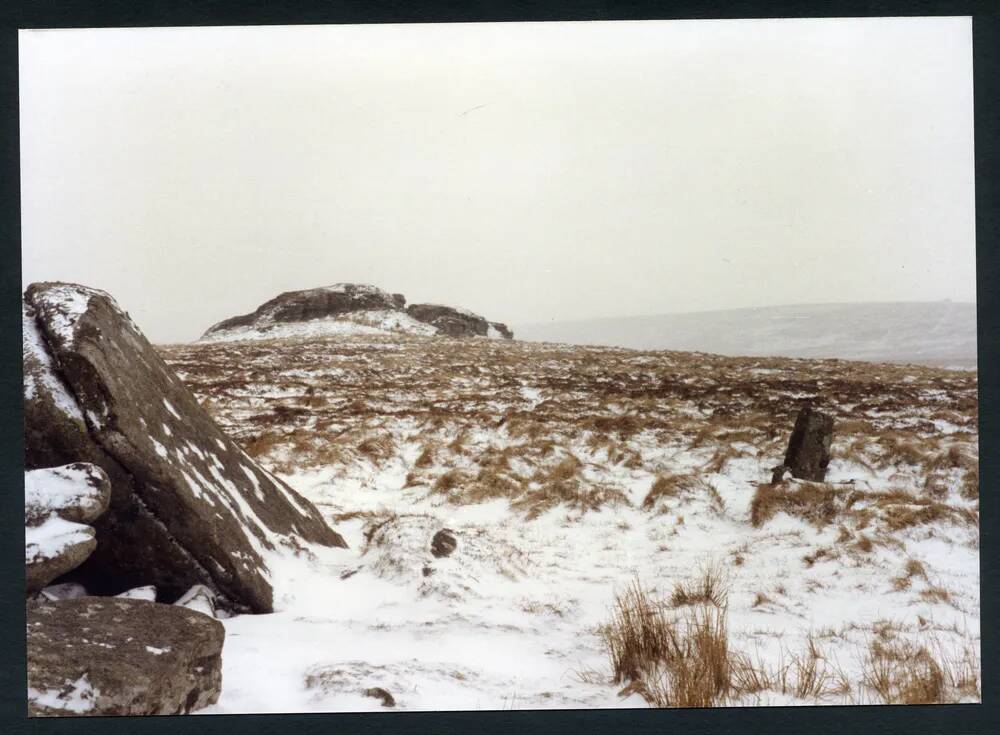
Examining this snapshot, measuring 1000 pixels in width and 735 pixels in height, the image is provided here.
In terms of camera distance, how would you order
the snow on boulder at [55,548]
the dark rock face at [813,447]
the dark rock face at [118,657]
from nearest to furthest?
the dark rock face at [118,657]
the snow on boulder at [55,548]
the dark rock face at [813,447]

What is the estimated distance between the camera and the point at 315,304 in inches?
271

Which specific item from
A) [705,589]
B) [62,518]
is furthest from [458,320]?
[62,518]

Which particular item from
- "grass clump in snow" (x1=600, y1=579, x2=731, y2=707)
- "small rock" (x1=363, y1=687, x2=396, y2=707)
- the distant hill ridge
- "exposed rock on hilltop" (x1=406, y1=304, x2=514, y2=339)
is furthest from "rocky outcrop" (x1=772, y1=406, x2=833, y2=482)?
"small rock" (x1=363, y1=687, x2=396, y2=707)

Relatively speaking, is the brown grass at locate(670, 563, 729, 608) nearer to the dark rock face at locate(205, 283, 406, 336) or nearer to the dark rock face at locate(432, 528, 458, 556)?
the dark rock face at locate(432, 528, 458, 556)

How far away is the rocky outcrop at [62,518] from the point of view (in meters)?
3.80

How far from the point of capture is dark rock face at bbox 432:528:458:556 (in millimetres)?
4992

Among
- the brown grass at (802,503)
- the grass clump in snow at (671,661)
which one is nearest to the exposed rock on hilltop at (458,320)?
the brown grass at (802,503)

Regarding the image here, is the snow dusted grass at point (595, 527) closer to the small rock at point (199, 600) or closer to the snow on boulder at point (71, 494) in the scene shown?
the small rock at point (199, 600)

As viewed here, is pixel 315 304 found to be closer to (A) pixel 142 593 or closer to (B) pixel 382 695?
(A) pixel 142 593

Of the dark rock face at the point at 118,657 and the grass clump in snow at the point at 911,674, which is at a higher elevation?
the dark rock face at the point at 118,657

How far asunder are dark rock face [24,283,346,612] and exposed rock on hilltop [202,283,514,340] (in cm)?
174

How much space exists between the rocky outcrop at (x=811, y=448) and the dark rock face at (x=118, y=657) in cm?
433

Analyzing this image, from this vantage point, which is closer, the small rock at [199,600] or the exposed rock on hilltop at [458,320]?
the small rock at [199,600]

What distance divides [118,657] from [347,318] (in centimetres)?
529
